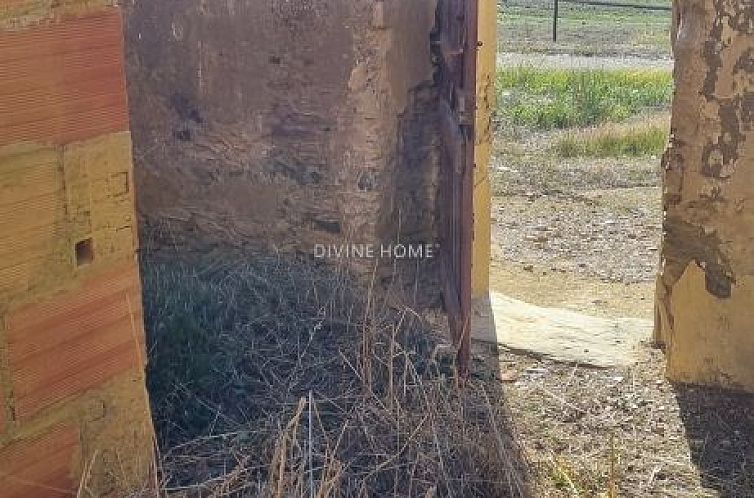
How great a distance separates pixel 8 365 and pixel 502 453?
1.50 m

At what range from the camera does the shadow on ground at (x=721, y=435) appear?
365cm

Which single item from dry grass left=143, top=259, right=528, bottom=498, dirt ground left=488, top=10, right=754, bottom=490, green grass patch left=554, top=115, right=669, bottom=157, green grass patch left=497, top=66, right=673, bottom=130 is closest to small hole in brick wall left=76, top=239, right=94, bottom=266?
dry grass left=143, top=259, right=528, bottom=498

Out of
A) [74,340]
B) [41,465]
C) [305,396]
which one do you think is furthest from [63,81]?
[305,396]

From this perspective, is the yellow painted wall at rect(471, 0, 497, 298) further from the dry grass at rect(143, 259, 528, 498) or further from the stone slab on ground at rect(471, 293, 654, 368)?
the dry grass at rect(143, 259, 528, 498)

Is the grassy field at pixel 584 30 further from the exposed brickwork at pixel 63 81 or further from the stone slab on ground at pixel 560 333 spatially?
the exposed brickwork at pixel 63 81

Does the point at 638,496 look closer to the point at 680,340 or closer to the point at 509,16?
the point at 680,340

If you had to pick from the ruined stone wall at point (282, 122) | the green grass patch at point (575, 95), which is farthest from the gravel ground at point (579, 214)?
the ruined stone wall at point (282, 122)

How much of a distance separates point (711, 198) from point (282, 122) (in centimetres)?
181

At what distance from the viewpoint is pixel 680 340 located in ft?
14.6

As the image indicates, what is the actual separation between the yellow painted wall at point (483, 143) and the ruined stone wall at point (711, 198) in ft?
3.41

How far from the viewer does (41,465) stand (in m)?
2.41

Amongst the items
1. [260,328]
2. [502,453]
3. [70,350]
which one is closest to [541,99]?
[260,328]

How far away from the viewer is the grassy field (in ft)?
57.5

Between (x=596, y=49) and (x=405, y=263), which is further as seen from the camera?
(x=596, y=49)
